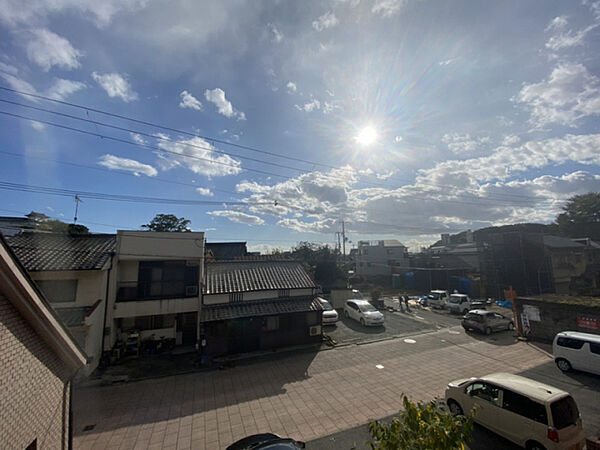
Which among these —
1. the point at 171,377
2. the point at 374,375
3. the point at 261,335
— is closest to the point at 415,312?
the point at 374,375

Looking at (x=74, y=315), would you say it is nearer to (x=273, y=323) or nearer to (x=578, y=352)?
(x=273, y=323)

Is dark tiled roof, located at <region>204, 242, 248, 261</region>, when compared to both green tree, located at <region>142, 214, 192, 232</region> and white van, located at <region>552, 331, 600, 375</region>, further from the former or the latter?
white van, located at <region>552, 331, 600, 375</region>

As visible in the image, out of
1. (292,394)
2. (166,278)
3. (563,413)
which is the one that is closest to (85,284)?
(166,278)

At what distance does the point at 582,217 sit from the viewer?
141 feet

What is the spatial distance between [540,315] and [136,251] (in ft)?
77.4

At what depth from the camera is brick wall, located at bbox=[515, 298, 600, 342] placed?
511 inches

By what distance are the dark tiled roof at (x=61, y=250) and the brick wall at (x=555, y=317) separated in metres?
24.1

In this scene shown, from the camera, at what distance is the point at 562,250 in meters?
29.2

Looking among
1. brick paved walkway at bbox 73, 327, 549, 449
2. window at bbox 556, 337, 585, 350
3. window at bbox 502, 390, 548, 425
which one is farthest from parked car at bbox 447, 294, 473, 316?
window at bbox 502, 390, 548, 425

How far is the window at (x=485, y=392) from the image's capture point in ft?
22.6

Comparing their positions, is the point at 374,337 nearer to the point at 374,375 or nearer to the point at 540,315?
the point at 374,375

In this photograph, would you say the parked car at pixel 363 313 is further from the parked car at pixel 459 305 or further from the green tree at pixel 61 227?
the green tree at pixel 61 227

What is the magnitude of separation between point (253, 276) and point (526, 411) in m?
12.5

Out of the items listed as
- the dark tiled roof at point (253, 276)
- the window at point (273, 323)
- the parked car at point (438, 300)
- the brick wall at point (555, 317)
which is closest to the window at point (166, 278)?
the dark tiled roof at point (253, 276)
